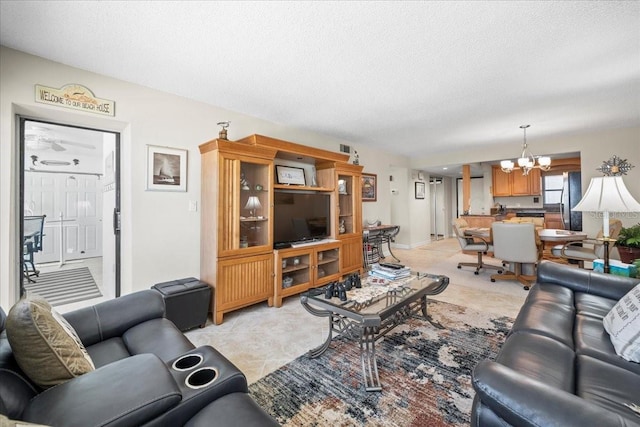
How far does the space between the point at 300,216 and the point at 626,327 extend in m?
2.98

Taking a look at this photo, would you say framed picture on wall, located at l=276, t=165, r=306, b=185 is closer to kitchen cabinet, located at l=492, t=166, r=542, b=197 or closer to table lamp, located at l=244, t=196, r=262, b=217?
table lamp, located at l=244, t=196, r=262, b=217

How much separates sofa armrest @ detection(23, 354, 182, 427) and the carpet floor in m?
2.83

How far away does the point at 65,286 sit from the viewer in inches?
154

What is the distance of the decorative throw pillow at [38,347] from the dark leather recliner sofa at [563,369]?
4.85 ft

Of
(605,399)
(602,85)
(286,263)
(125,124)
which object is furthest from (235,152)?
(602,85)

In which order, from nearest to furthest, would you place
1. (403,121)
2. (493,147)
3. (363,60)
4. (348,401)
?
(348,401) → (363,60) → (403,121) → (493,147)

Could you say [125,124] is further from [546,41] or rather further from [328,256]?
[546,41]

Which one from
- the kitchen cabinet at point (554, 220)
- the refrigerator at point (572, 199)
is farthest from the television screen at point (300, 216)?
the kitchen cabinet at point (554, 220)

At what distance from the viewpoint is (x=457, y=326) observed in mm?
2531

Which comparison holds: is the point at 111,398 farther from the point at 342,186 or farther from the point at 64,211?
the point at 64,211

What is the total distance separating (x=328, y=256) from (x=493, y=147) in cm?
423

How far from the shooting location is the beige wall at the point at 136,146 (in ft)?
6.80

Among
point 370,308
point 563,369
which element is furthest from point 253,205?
point 563,369

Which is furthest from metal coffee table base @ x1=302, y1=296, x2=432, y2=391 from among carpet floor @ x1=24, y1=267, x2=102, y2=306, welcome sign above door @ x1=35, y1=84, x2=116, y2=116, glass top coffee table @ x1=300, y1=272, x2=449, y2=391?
carpet floor @ x1=24, y1=267, x2=102, y2=306
